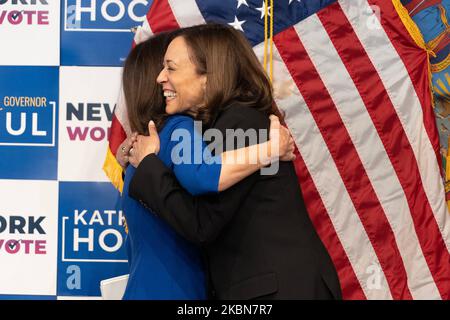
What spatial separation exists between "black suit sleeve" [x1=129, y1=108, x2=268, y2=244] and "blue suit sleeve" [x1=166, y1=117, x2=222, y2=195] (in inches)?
1.2

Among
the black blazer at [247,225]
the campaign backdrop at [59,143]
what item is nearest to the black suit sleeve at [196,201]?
the black blazer at [247,225]

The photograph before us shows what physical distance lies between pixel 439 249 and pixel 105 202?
1108 millimetres

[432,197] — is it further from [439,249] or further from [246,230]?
[246,230]

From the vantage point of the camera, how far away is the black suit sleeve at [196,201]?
1.61 m

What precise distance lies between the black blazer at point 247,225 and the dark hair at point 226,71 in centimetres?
5

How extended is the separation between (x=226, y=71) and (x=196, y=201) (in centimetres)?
31

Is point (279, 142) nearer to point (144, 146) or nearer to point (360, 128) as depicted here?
point (144, 146)

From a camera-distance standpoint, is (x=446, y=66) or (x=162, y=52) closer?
(x=162, y=52)

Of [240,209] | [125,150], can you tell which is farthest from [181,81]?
[240,209]

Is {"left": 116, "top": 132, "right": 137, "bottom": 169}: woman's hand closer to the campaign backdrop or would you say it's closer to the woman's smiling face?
the woman's smiling face

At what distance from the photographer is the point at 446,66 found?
239 centimetres

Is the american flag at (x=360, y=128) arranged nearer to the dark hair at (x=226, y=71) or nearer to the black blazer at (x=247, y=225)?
the dark hair at (x=226, y=71)

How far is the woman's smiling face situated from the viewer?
1.75m
